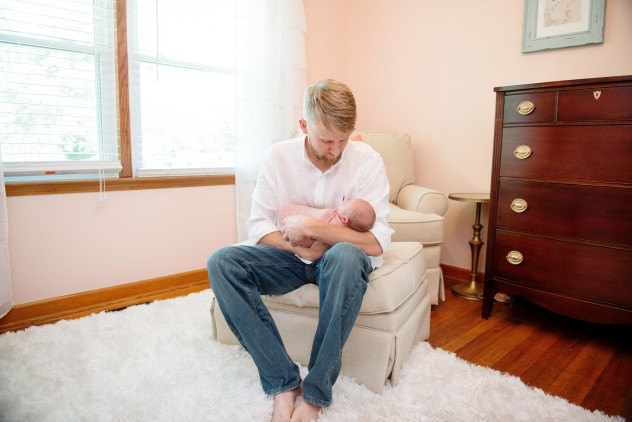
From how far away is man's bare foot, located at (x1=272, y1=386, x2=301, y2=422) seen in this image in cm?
123

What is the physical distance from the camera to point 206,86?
2586 millimetres

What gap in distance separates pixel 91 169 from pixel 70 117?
268 millimetres

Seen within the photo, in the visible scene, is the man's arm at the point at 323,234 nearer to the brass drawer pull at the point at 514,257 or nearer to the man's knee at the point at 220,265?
the man's knee at the point at 220,265

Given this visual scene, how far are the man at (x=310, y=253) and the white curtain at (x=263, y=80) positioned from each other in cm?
110

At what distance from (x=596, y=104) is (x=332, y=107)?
115cm

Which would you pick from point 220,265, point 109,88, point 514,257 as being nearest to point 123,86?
point 109,88

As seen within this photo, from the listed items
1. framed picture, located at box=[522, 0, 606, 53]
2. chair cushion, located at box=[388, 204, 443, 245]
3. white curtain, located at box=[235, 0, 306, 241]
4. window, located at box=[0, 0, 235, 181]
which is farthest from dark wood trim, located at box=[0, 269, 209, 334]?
framed picture, located at box=[522, 0, 606, 53]

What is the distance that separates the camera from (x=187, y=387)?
1426mm

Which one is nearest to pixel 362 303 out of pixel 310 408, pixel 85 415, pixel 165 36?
pixel 310 408

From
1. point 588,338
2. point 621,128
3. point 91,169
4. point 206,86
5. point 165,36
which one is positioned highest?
point 165,36

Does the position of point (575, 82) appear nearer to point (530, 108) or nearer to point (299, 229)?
point (530, 108)

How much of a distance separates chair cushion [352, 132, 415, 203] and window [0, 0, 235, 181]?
95 cm

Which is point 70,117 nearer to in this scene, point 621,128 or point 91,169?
point 91,169

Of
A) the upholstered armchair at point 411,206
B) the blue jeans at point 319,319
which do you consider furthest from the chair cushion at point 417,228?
the blue jeans at point 319,319
